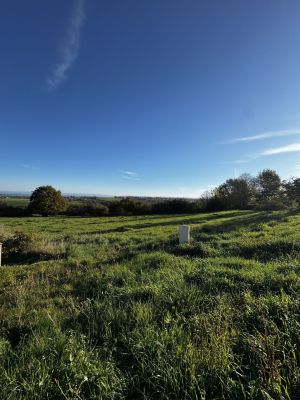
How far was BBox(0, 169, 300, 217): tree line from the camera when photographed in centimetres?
5566

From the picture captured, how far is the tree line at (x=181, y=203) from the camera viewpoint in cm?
5566

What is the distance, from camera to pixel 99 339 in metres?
3.91

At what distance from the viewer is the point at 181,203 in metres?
56.8

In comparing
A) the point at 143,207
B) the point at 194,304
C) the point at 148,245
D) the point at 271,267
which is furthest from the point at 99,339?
the point at 143,207

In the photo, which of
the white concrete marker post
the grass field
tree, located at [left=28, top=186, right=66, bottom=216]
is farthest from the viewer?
tree, located at [left=28, top=186, right=66, bottom=216]

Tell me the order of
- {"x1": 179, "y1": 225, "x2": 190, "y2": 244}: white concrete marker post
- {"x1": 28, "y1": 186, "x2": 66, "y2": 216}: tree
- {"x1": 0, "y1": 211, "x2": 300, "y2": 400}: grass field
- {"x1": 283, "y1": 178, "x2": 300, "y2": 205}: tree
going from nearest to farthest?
{"x1": 0, "y1": 211, "x2": 300, "y2": 400}: grass field → {"x1": 179, "y1": 225, "x2": 190, "y2": 244}: white concrete marker post → {"x1": 283, "y1": 178, "x2": 300, "y2": 205}: tree → {"x1": 28, "y1": 186, "x2": 66, "y2": 216}: tree

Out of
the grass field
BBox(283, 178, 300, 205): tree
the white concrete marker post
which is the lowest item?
the grass field

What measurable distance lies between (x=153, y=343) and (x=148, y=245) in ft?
29.5

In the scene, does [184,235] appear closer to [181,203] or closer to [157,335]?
[157,335]

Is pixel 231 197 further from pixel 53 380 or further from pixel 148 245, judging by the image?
pixel 53 380

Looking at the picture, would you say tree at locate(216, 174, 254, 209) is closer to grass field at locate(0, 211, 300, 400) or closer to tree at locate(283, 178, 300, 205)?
tree at locate(283, 178, 300, 205)

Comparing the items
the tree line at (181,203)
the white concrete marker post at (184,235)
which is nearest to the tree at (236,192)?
the tree line at (181,203)

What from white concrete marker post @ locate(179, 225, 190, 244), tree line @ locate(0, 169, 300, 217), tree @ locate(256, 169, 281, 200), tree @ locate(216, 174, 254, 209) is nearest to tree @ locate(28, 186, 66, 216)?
tree line @ locate(0, 169, 300, 217)

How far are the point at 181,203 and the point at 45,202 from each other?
92.4 ft
